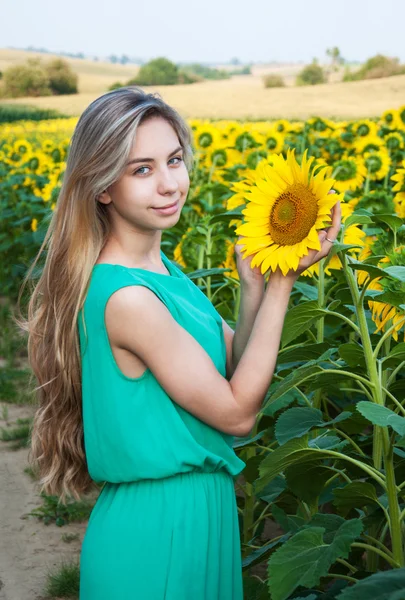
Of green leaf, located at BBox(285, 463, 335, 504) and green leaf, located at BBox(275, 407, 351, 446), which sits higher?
green leaf, located at BBox(275, 407, 351, 446)

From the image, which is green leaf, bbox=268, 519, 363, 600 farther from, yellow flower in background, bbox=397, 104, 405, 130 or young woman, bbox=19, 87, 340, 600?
yellow flower in background, bbox=397, 104, 405, 130

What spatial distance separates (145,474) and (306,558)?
1.00 feet

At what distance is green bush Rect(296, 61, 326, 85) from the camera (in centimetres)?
2300

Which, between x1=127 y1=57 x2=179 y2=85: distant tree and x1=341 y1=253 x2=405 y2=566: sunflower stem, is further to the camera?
x1=127 y1=57 x2=179 y2=85: distant tree

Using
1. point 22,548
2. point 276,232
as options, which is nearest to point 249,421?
point 276,232

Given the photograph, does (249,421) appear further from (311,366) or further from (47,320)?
(47,320)

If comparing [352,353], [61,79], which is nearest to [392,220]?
[352,353]

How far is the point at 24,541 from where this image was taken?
10.8 ft

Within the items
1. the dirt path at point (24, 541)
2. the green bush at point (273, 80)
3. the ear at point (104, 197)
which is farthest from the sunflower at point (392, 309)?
the green bush at point (273, 80)

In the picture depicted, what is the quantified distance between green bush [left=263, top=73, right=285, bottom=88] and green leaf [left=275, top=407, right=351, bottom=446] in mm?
21500

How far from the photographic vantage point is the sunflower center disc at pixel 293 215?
1410 mm

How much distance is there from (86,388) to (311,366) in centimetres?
40

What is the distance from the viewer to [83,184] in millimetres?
1644

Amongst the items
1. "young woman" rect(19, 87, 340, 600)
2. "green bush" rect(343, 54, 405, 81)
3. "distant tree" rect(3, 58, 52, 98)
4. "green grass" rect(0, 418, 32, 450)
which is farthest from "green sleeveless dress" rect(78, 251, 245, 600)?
"distant tree" rect(3, 58, 52, 98)
